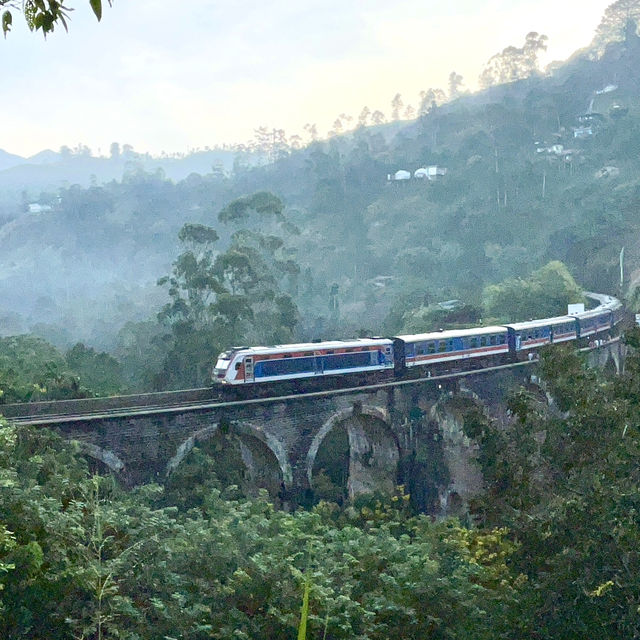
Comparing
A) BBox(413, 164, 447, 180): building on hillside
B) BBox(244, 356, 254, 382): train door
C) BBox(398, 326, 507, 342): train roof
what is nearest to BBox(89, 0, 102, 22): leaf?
BBox(244, 356, 254, 382): train door

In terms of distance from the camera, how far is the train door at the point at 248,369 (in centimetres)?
2433

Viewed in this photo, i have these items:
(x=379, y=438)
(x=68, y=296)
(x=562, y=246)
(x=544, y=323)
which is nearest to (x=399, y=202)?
(x=562, y=246)

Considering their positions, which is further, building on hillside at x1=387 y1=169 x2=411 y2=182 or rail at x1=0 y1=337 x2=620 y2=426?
building on hillside at x1=387 y1=169 x2=411 y2=182

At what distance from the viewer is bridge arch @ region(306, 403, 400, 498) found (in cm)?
2650

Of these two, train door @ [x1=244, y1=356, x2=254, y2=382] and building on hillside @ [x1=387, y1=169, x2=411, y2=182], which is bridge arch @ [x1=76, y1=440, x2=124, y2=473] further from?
building on hillside @ [x1=387, y1=169, x2=411, y2=182]

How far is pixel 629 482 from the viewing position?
1084 cm

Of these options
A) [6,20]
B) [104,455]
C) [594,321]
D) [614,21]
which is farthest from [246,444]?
[614,21]

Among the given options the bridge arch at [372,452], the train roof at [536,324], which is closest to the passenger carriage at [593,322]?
the train roof at [536,324]

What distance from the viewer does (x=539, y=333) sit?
34.7 metres

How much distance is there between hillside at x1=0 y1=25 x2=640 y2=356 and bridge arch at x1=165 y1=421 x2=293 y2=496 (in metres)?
37.5

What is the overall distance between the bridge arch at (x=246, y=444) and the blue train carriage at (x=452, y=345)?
7510mm

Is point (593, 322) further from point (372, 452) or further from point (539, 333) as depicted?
point (372, 452)

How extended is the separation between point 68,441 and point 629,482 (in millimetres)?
13054

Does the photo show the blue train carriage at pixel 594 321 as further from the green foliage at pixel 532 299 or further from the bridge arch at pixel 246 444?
the bridge arch at pixel 246 444
